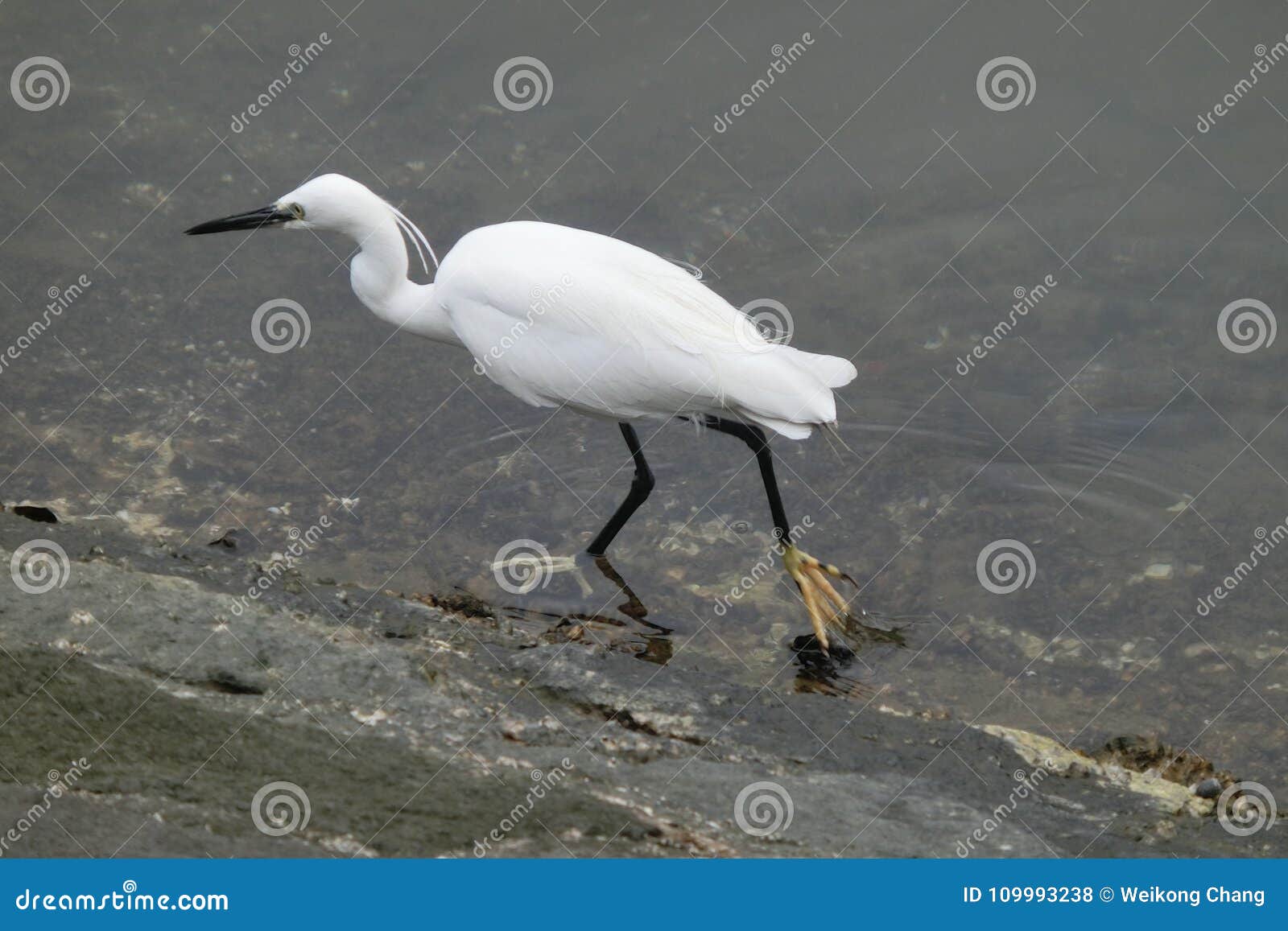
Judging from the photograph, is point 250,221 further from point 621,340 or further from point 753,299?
point 753,299

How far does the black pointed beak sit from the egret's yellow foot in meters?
2.94

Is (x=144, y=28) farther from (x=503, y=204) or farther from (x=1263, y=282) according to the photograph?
(x=1263, y=282)

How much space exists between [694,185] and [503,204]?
4.41 ft

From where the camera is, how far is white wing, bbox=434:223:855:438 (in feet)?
19.7

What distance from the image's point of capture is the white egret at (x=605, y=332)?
6.01m

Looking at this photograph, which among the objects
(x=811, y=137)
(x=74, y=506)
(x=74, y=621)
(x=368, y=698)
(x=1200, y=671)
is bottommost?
(x=74, y=506)

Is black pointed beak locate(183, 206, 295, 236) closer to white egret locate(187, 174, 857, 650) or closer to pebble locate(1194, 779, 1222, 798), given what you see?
white egret locate(187, 174, 857, 650)

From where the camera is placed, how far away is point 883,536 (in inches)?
275

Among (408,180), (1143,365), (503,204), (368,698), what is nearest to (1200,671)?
(1143,365)

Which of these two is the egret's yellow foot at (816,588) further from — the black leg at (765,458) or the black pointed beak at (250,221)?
the black pointed beak at (250,221)

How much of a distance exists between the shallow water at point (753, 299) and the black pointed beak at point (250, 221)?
5.45 ft

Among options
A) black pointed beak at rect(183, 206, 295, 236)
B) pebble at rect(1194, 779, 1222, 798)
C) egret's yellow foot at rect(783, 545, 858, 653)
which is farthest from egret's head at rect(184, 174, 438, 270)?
pebble at rect(1194, 779, 1222, 798)

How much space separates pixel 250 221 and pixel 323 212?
0.34 metres

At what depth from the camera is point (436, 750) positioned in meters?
4.55
